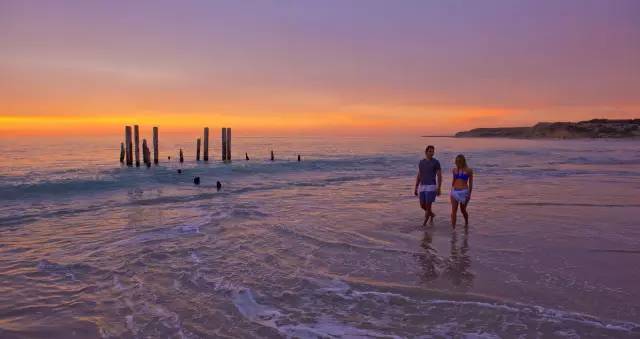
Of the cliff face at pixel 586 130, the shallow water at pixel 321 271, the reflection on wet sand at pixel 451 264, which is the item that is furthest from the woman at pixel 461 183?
the cliff face at pixel 586 130

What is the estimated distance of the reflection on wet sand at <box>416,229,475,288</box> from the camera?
→ 6227mm

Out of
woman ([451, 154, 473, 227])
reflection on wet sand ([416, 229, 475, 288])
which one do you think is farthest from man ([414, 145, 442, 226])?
reflection on wet sand ([416, 229, 475, 288])

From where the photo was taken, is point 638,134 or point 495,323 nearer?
point 495,323

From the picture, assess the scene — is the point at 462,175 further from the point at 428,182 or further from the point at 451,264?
the point at 451,264

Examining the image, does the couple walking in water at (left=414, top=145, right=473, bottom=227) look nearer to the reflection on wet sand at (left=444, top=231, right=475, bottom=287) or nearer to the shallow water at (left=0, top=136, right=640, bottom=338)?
the shallow water at (left=0, top=136, right=640, bottom=338)

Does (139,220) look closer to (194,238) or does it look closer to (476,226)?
(194,238)

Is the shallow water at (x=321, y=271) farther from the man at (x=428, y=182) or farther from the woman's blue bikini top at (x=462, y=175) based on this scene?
the woman's blue bikini top at (x=462, y=175)

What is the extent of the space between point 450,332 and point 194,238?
6238 millimetres

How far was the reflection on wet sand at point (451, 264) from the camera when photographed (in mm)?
6227

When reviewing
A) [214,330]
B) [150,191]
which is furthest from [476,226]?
[150,191]

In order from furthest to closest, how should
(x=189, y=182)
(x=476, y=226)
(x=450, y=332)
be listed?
1. (x=189, y=182)
2. (x=476, y=226)
3. (x=450, y=332)

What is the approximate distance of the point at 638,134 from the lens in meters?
99.9

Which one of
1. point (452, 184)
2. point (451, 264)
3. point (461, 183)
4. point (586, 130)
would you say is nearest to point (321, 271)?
point (451, 264)

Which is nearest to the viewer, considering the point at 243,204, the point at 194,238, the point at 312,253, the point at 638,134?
the point at 312,253
